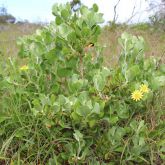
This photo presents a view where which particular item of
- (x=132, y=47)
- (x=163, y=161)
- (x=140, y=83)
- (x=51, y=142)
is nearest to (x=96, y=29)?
(x=132, y=47)

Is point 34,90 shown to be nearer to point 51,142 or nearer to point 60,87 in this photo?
point 60,87

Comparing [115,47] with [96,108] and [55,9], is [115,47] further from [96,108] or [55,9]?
[96,108]

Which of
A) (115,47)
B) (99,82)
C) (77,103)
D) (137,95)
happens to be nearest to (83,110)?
(77,103)

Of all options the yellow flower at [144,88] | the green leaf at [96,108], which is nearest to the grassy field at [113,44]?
the yellow flower at [144,88]

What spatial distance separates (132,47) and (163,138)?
557mm

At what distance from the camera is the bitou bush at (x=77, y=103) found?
203cm

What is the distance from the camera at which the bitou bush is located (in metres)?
2.03

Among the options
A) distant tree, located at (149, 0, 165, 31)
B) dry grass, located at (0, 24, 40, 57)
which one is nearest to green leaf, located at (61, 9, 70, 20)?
dry grass, located at (0, 24, 40, 57)

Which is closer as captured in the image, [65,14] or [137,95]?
[137,95]

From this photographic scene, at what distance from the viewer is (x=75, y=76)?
7.07ft

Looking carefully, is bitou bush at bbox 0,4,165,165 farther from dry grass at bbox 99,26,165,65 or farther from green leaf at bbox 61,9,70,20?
dry grass at bbox 99,26,165,65

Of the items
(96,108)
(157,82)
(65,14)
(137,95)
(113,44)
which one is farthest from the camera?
(113,44)

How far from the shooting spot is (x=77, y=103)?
6.35ft

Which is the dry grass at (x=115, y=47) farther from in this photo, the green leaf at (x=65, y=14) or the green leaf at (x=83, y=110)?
the green leaf at (x=83, y=110)
